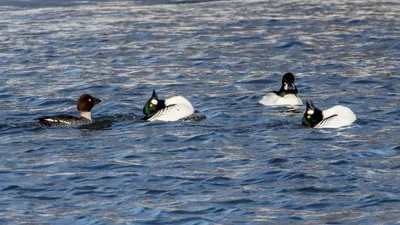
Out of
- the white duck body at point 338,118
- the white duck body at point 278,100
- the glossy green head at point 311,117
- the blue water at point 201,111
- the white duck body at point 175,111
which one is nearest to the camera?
the blue water at point 201,111

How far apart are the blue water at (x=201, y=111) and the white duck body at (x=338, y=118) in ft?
0.65

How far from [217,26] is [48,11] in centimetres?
583

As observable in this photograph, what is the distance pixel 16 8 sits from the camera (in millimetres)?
33219

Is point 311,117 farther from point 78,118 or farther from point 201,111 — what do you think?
point 78,118

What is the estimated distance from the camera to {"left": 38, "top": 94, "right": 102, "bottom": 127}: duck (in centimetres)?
1769

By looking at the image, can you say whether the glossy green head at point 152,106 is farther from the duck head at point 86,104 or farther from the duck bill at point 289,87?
the duck bill at point 289,87

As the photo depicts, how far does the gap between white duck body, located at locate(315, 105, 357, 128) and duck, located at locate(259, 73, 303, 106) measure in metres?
2.12

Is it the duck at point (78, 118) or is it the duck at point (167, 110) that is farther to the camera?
the duck at point (167, 110)

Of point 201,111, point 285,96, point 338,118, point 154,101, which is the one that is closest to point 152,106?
point 154,101

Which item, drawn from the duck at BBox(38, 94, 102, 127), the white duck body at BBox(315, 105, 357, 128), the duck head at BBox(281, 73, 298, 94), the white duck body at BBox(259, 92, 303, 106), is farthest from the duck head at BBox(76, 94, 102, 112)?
the white duck body at BBox(315, 105, 357, 128)

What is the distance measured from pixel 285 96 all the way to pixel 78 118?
149 inches

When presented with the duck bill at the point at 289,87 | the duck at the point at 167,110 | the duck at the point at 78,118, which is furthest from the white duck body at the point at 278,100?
the duck at the point at 78,118

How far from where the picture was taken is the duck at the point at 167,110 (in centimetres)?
1831

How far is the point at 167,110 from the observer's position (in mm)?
18469
